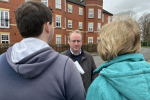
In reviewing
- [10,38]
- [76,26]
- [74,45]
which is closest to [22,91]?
[74,45]

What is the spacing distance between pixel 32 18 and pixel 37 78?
0.54 meters

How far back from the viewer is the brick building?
1641cm

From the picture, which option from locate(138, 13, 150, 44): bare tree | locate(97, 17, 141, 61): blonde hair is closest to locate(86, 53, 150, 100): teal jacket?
locate(97, 17, 141, 61): blonde hair

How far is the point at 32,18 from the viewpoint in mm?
1003

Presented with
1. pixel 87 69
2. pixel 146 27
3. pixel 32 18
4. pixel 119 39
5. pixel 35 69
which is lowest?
pixel 87 69

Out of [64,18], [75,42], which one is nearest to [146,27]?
[64,18]

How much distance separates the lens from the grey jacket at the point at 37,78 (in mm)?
879

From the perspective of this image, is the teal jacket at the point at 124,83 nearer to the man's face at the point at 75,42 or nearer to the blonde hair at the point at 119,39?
the blonde hair at the point at 119,39

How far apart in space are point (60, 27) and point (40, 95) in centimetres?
2096

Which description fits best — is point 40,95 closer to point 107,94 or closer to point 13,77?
point 13,77

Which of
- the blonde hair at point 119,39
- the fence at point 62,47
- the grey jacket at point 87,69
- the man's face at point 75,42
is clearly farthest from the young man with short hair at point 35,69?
the fence at point 62,47

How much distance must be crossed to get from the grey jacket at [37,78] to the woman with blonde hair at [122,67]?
28 cm

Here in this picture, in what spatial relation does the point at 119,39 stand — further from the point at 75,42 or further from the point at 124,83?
the point at 75,42

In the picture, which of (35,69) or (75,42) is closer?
(35,69)
